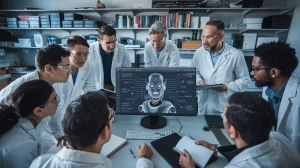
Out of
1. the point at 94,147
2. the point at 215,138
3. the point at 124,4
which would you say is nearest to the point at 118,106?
the point at 94,147

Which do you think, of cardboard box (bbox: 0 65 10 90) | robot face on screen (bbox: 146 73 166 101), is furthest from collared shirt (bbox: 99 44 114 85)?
cardboard box (bbox: 0 65 10 90)

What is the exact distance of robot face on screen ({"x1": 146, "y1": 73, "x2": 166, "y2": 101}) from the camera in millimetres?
1162

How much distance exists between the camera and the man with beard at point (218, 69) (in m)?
1.64

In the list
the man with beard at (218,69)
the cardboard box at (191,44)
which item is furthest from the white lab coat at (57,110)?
the cardboard box at (191,44)

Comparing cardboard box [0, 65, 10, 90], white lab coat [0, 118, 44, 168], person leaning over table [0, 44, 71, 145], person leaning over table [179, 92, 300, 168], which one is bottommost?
cardboard box [0, 65, 10, 90]

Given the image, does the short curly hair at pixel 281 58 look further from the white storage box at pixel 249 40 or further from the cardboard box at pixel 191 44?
the white storage box at pixel 249 40

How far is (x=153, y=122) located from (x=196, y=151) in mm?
441

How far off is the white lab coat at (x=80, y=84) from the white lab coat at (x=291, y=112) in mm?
1680

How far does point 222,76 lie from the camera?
5.65ft

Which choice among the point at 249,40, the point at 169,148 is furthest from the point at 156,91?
the point at 249,40

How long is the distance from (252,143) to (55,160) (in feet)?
2.58

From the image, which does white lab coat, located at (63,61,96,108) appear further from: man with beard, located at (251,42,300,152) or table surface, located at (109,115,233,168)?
man with beard, located at (251,42,300,152)

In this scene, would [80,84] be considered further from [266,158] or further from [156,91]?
[266,158]

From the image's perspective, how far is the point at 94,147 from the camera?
2.38 ft
